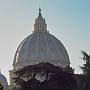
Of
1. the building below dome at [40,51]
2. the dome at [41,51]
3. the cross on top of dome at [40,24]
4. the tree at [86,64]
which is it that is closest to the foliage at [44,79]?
the tree at [86,64]

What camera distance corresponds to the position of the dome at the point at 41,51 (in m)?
124

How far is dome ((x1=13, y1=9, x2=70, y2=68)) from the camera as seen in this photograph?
408 feet

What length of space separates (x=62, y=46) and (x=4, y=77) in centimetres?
2367

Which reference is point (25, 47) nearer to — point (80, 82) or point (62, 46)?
point (62, 46)

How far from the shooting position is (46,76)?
45.5 m

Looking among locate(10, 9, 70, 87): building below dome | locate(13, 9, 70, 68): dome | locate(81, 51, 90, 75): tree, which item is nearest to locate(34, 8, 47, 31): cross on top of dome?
locate(10, 9, 70, 87): building below dome

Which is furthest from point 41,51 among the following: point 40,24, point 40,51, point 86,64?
point 86,64

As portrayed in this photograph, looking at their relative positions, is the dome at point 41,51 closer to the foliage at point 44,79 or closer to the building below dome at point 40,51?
the building below dome at point 40,51

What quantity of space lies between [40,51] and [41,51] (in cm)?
26

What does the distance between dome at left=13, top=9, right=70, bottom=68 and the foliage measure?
76.4 metres

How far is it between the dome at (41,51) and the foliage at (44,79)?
76353 millimetres

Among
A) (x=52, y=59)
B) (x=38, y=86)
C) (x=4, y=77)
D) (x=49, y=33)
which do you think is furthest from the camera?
(x=4, y=77)

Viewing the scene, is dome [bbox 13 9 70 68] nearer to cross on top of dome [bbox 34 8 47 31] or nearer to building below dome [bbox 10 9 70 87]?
building below dome [bbox 10 9 70 87]

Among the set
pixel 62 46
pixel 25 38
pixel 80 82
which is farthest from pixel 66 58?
pixel 80 82
